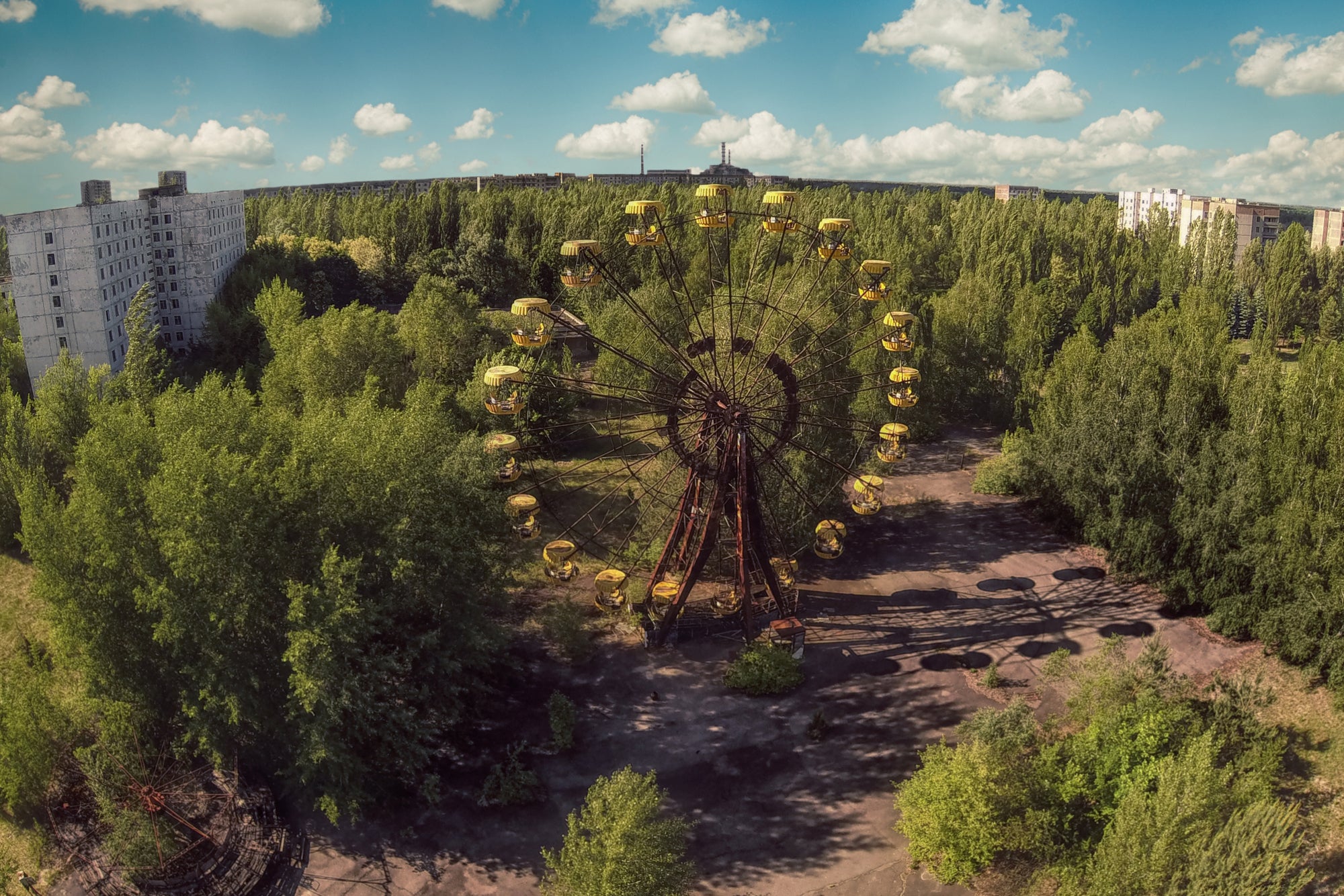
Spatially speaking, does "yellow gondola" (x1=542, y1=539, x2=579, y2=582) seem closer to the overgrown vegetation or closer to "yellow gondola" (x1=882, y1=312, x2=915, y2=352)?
the overgrown vegetation

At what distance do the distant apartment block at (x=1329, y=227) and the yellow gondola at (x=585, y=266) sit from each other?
4332 inches

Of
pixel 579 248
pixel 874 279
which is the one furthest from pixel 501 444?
pixel 874 279

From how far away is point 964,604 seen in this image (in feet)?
106

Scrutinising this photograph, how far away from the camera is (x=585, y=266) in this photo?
3161cm

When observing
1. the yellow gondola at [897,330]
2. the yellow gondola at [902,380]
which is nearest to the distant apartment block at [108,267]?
the yellow gondola at [897,330]

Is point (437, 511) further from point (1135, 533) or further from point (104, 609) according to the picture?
point (1135, 533)

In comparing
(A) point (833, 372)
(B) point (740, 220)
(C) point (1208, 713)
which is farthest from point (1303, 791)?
(B) point (740, 220)

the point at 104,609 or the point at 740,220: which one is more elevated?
the point at 740,220

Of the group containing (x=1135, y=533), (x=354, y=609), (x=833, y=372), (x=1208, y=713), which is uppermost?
(x=833, y=372)

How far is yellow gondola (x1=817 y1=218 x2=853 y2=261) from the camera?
2931 centimetres

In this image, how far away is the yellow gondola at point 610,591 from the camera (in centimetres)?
2741

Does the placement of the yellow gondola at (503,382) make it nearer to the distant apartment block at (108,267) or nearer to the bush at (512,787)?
the bush at (512,787)

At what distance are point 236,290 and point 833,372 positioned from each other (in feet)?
160

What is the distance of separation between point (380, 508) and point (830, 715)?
14.3 m
